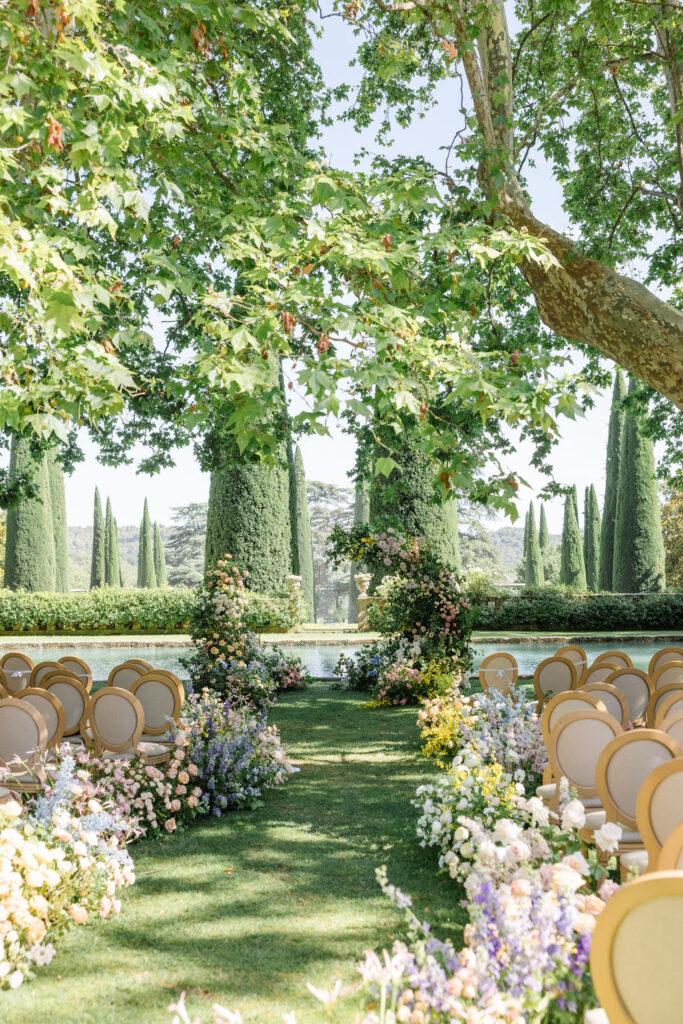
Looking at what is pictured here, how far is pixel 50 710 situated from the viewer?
5.61 metres

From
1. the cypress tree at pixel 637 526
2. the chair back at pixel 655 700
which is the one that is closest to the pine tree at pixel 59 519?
the cypress tree at pixel 637 526

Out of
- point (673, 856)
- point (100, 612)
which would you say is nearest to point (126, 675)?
point (673, 856)

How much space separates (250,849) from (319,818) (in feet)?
2.80

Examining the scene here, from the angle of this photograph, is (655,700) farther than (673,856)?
Yes

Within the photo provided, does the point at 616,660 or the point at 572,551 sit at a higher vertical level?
the point at 572,551

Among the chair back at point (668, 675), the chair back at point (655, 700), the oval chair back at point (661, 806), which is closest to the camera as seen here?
the oval chair back at point (661, 806)

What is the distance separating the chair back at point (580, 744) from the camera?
4281mm

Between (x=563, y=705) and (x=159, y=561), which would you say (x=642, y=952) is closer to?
(x=563, y=705)

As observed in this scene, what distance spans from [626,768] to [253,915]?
2.07m

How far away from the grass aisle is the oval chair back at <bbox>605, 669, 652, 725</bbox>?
6.79 feet

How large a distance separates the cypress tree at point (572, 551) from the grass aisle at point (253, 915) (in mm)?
30424

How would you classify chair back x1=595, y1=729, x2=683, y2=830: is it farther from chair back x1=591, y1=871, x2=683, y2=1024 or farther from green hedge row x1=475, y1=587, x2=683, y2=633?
green hedge row x1=475, y1=587, x2=683, y2=633

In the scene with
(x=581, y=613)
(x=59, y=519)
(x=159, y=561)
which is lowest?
(x=581, y=613)

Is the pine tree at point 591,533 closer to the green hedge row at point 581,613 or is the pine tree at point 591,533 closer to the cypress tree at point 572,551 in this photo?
the cypress tree at point 572,551
